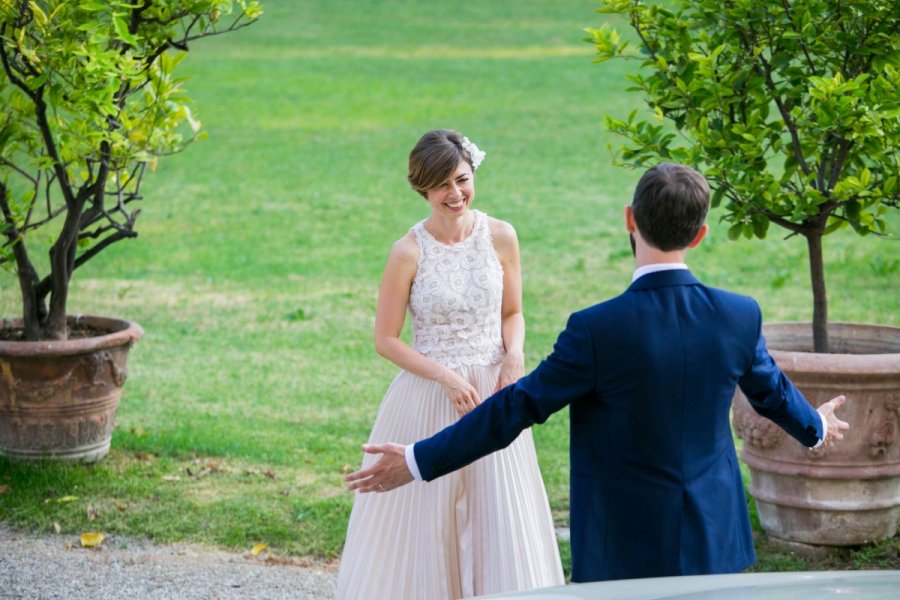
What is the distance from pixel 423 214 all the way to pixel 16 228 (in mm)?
8974

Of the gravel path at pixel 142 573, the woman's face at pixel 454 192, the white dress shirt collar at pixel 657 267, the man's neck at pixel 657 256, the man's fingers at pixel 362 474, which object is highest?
the woman's face at pixel 454 192

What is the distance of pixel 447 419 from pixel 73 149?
109 inches

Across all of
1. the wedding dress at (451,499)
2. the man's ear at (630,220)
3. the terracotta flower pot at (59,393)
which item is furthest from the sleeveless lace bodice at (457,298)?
the terracotta flower pot at (59,393)

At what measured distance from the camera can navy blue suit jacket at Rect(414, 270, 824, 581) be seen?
3.03 m

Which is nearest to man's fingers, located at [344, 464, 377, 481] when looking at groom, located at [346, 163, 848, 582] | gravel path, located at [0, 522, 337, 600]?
groom, located at [346, 163, 848, 582]

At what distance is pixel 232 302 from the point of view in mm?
11508

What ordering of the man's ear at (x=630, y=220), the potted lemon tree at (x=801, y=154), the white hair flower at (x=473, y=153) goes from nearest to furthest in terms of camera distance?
the man's ear at (x=630, y=220)
the white hair flower at (x=473, y=153)
the potted lemon tree at (x=801, y=154)

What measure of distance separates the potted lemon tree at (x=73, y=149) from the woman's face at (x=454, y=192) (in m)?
2.09

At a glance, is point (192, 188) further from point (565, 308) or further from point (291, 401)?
point (291, 401)

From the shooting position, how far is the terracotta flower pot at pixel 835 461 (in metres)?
5.38

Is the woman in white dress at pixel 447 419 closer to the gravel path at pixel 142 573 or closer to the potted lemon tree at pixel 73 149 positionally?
the gravel path at pixel 142 573

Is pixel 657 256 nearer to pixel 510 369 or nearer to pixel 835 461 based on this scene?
pixel 510 369

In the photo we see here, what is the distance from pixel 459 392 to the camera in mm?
4492

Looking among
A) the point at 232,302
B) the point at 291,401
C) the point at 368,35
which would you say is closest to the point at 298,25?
the point at 368,35
